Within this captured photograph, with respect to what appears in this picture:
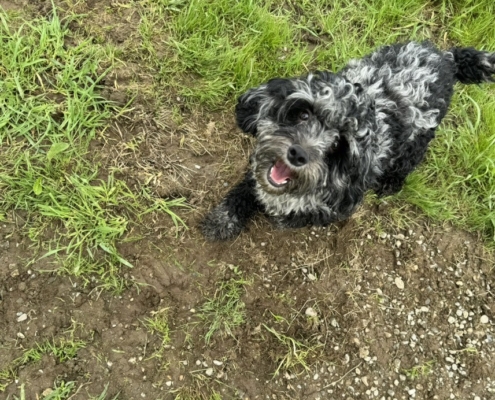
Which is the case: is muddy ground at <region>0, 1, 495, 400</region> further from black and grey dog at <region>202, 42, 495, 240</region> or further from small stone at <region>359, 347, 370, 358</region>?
black and grey dog at <region>202, 42, 495, 240</region>

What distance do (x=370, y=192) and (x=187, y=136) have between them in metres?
1.54

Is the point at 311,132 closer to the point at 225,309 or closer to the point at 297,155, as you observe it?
the point at 297,155

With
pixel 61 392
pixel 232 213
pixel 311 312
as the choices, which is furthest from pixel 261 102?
pixel 61 392

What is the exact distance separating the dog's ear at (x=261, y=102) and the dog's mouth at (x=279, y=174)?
1.02 ft

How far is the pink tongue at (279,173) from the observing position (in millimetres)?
2901

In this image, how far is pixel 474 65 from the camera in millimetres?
3553

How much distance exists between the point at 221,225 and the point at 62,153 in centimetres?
129

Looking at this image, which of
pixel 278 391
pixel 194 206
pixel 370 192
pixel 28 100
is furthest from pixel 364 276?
pixel 28 100

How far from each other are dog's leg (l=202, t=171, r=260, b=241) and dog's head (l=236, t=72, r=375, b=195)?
2.32 feet

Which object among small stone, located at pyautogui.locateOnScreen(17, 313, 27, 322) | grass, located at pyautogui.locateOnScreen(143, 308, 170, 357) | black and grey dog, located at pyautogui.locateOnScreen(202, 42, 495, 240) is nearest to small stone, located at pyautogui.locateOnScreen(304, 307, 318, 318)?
black and grey dog, located at pyautogui.locateOnScreen(202, 42, 495, 240)

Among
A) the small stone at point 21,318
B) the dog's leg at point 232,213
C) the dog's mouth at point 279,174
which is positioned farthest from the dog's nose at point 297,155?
the small stone at point 21,318

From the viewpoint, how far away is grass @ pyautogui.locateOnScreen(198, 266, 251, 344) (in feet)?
11.4

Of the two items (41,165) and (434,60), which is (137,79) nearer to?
(41,165)

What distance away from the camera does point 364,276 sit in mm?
3859
